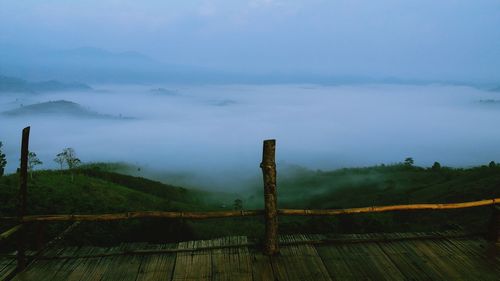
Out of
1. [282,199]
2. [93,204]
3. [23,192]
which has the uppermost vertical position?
[23,192]

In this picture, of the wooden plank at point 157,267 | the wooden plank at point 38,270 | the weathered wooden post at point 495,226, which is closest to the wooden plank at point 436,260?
the weathered wooden post at point 495,226

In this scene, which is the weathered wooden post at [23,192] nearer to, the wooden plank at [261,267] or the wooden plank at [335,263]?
the wooden plank at [261,267]

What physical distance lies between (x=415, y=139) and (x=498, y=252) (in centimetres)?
16797

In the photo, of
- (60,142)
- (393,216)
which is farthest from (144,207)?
(60,142)

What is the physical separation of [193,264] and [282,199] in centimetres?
4147

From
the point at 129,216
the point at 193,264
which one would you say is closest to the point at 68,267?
the point at 129,216

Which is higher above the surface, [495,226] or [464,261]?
[495,226]

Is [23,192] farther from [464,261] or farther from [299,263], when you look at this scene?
[464,261]

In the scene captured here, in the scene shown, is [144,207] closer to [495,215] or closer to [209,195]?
[209,195]

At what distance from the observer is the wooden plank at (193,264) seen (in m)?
4.79

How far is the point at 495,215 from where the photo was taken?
572 centimetres

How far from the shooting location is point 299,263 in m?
5.09

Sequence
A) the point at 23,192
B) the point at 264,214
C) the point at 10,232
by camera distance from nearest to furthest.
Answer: the point at 10,232 < the point at 23,192 < the point at 264,214

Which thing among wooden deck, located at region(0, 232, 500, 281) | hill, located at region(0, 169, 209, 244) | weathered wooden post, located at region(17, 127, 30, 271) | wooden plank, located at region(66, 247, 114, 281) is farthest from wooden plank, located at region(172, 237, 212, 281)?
hill, located at region(0, 169, 209, 244)
